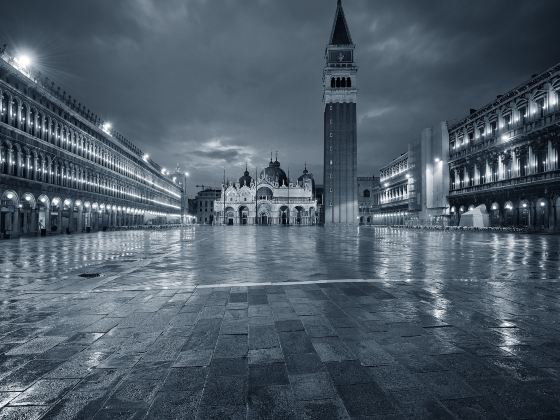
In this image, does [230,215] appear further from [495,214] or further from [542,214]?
[542,214]

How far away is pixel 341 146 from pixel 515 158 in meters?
47.8

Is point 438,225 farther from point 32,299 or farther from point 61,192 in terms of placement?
point 32,299

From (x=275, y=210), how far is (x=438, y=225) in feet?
205

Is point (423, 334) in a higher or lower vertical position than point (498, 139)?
lower

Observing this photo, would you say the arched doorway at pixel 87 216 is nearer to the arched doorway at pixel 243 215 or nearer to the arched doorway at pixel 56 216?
the arched doorway at pixel 56 216

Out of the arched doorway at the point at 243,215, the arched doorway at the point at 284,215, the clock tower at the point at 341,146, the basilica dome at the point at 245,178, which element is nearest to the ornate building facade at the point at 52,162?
the clock tower at the point at 341,146

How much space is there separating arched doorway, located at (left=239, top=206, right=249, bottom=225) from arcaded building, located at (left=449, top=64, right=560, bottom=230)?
223 ft

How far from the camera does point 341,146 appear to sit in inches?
3236

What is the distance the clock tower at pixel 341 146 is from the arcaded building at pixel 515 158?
114ft

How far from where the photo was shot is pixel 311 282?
7.65 meters

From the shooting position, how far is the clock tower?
82250mm

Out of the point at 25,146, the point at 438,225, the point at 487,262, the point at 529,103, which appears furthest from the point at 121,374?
the point at 438,225

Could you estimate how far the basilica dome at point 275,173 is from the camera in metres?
117

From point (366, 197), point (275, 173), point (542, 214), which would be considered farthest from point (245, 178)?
point (542, 214)
